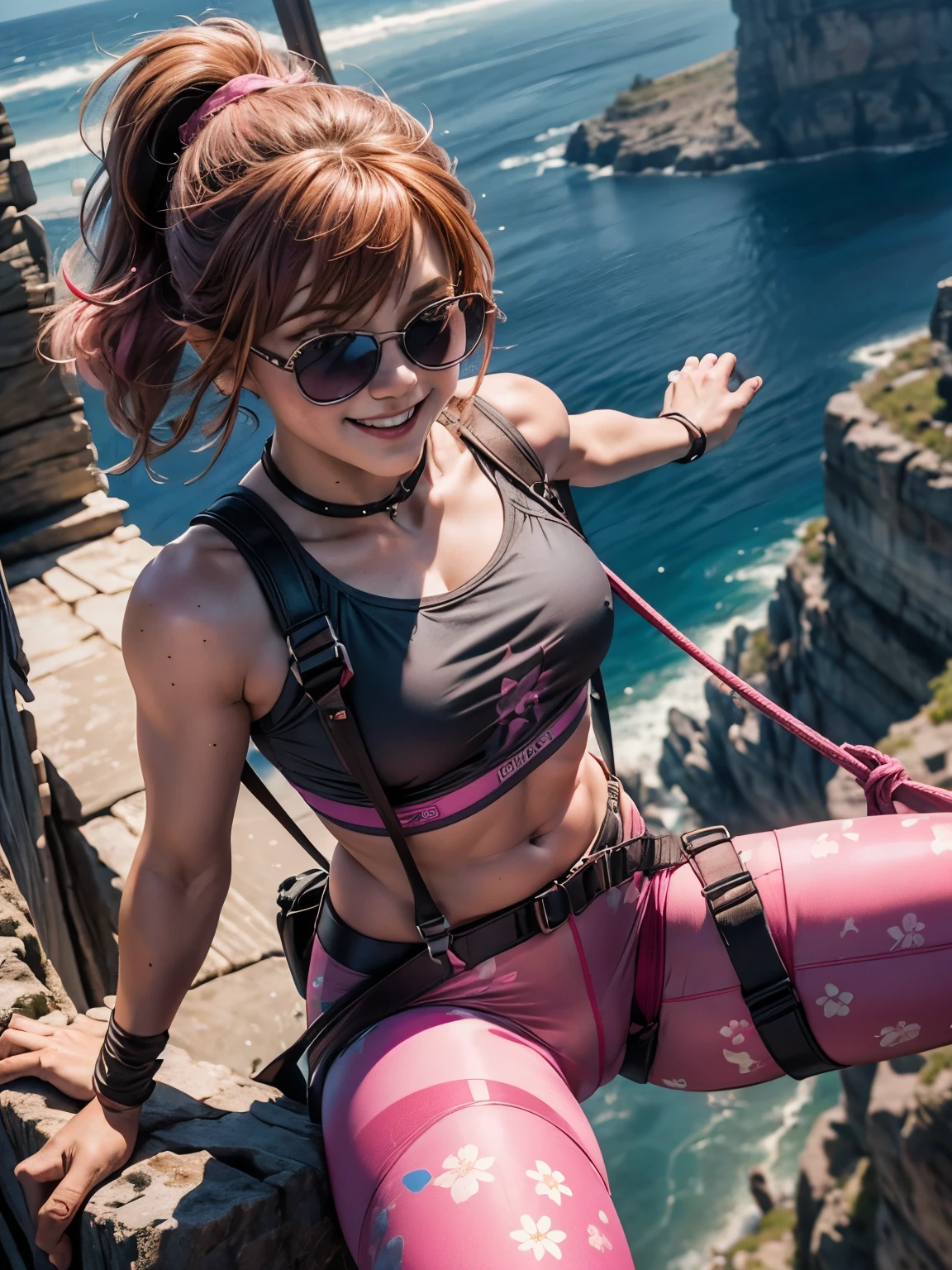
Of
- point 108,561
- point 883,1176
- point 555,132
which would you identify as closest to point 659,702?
point 883,1176

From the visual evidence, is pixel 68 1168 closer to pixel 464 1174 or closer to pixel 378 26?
pixel 464 1174

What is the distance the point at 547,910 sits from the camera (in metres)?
1.85

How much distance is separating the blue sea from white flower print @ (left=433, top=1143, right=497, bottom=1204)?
112cm

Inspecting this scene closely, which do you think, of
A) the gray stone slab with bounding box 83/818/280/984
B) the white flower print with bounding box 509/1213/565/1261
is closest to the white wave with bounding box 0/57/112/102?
the gray stone slab with bounding box 83/818/280/984

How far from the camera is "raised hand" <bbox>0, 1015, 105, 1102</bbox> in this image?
1783 mm

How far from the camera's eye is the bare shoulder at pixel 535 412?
7.00 feet

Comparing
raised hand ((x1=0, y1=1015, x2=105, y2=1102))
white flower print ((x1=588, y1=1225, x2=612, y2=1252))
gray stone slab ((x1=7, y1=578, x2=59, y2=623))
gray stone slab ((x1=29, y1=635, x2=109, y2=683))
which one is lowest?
gray stone slab ((x1=29, y1=635, x2=109, y2=683))

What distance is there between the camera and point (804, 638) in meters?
A: 35.7

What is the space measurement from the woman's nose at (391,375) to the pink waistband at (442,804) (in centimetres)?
58

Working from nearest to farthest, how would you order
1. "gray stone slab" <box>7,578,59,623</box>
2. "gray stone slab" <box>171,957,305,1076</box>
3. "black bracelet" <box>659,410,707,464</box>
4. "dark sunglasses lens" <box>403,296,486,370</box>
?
"dark sunglasses lens" <box>403,296,486,370</box> < "black bracelet" <box>659,410,707,464</box> < "gray stone slab" <box>171,957,305,1076</box> < "gray stone slab" <box>7,578,59,623</box>

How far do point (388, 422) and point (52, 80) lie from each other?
2558mm

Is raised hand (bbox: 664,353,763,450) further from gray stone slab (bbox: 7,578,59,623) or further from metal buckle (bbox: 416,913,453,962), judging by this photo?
gray stone slab (bbox: 7,578,59,623)

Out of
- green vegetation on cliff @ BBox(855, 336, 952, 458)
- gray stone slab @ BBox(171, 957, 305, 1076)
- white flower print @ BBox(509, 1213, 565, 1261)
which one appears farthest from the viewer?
green vegetation on cliff @ BBox(855, 336, 952, 458)

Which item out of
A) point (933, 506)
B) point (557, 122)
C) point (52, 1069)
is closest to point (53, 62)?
point (52, 1069)
